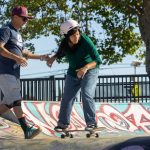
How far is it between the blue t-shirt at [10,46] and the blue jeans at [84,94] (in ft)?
2.50

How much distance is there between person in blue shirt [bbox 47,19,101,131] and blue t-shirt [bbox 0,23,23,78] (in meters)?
0.52

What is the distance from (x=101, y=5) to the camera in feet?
73.9

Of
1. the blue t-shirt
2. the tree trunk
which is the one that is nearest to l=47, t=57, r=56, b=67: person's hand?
the blue t-shirt

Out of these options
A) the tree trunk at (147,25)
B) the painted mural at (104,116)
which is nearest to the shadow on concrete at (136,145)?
the painted mural at (104,116)

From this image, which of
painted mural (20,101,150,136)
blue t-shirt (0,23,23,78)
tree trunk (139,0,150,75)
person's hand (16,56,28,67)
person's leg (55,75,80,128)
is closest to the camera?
person's hand (16,56,28,67)

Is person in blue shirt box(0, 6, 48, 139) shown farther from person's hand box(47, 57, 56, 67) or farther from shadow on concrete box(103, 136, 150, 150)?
shadow on concrete box(103, 136, 150, 150)

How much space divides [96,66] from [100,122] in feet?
14.1

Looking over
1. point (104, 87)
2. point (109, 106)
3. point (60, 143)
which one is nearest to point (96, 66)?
point (60, 143)

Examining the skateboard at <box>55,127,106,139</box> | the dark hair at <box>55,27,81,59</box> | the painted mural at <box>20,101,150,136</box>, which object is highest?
the dark hair at <box>55,27,81,59</box>

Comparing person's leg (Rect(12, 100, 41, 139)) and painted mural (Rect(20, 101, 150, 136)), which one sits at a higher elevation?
person's leg (Rect(12, 100, 41, 139))

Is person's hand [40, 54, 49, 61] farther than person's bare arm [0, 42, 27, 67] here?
Yes

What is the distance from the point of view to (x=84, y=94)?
24.6ft

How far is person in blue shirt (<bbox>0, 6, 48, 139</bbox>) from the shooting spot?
736cm

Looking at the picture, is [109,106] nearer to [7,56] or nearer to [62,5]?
[7,56]
